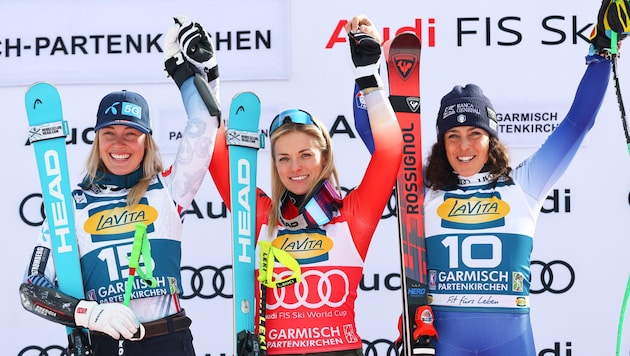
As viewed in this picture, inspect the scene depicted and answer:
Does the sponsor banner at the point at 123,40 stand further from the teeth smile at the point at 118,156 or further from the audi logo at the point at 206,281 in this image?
the teeth smile at the point at 118,156

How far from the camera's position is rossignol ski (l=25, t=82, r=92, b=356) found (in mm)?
3096

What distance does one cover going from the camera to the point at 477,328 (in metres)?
3.14

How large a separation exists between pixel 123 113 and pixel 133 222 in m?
0.41

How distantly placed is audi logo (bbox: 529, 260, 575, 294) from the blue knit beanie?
1.43 metres

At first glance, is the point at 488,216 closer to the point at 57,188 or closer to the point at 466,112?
the point at 466,112

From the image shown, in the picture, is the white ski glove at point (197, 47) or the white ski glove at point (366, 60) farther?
the white ski glove at point (197, 47)

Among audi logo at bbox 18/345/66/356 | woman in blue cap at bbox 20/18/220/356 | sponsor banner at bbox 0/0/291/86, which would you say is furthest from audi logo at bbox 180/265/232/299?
woman in blue cap at bbox 20/18/220/356

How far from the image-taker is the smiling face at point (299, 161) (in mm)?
3166

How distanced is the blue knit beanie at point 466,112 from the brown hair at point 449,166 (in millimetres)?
50

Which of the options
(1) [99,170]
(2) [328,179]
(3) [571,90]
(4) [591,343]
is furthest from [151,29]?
(4) [591,343]

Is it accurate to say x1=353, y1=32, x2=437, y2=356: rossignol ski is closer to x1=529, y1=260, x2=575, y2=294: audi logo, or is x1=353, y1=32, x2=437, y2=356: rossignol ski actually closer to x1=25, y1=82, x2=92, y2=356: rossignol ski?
x1=25, y1=82, x2=92, y2=356: rossignol ski

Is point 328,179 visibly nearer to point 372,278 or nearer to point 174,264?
point 174,264

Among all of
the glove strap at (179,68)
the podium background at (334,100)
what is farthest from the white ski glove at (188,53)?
the podium background at (334,100)

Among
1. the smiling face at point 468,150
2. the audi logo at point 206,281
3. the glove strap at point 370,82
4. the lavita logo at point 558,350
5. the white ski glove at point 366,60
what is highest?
the white ski glove at point 366,60
